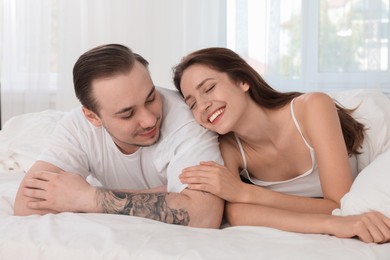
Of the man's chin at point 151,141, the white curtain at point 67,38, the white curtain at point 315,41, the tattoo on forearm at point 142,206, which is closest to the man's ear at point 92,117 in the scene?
the man's chin at point 151,141

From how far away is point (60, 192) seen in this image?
181cm

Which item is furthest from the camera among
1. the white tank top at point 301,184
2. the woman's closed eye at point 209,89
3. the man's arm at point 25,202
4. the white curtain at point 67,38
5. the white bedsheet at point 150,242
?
the white curtain at point 67,38

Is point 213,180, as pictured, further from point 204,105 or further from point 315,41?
point 315,41

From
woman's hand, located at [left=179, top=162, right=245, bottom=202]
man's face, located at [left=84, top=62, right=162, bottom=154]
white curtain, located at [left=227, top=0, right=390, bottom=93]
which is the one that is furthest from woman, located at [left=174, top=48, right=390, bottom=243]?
white curtain, located at [left=227, top=0, right=390, bottom=93]

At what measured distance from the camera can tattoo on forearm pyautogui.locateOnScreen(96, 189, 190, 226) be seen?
169 cm

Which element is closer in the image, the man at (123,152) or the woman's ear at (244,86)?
the man at (123,152)

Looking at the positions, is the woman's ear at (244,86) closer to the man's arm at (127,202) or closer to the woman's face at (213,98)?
the woman's face at (213,98)

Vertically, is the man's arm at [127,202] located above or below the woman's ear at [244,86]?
below

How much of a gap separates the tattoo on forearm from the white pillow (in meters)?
0.42

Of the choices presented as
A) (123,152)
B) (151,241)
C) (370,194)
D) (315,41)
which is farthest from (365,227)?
(315,41)

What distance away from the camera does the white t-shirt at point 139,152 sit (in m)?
1.87

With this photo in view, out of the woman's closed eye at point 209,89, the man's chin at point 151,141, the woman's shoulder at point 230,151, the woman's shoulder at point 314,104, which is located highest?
the woman's closed eye at point 209,89

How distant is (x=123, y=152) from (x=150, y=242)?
65 cm

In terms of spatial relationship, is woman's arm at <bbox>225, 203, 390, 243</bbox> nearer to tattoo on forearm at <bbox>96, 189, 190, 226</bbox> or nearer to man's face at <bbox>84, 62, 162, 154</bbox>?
tattoo on forearm at <bbox>96, 189, 190, 226</bbox>
